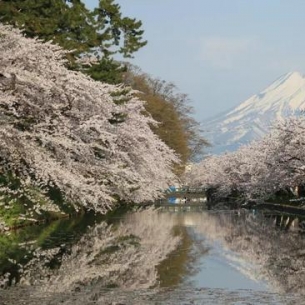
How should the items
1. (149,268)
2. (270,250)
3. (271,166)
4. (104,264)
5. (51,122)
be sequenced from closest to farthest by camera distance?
(149,268)
(104,264)
(270,250)
(51,122)
(271,166)

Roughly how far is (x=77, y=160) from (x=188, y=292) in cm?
2048

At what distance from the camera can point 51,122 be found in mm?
28750

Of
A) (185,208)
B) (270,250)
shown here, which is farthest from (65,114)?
(185,208)

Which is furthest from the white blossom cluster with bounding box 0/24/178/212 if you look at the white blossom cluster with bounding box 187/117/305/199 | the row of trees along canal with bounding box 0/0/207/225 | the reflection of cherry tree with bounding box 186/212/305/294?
the white blossom cluster with bounding box 187/117/305/199

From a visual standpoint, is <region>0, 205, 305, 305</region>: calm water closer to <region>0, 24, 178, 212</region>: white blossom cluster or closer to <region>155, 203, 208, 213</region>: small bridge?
<region>0, 24, 178, 212</region>: white blossom cluster

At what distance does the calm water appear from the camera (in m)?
12.5

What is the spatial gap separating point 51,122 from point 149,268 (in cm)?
1336

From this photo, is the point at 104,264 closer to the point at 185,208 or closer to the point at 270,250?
the point at 270,250

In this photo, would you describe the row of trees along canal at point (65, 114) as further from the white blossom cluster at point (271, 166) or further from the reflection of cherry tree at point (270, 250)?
the white blossom cluster at point (271, 166)

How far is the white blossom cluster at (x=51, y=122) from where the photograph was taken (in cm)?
2570

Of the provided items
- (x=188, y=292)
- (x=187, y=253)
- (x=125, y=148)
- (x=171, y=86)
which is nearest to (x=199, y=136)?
(x=171, y=86)

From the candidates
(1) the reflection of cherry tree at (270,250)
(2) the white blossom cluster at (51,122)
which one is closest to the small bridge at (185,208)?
(2) the white blossom cluster at (51,122)

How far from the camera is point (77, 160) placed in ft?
108

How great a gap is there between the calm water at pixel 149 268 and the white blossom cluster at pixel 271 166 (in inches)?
869
